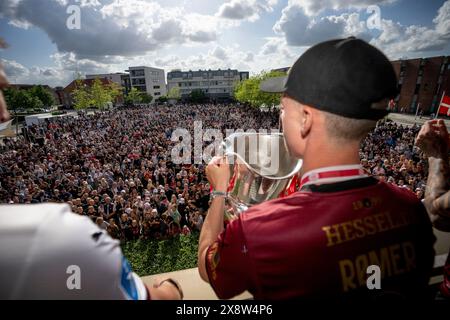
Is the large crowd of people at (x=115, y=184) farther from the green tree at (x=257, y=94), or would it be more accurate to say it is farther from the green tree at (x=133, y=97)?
the green tree at (x=133, y=97)

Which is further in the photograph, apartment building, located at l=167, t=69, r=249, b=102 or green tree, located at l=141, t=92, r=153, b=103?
apartment building, located at l=167, t=69, r=249, b=102

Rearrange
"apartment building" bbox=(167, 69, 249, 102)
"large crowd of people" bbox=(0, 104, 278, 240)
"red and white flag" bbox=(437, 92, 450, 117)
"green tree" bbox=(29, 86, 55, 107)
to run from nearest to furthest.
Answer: "red and white flag" bbox=(437, 92, 450, 117) → "large crowd of people" bbox=(0, 104, 278, 240) → "green tree" bbox=(29, 86, 55, 107) → "apartment building" bbox=(167, 69, 249, 102)

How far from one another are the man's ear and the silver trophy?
0.51 meters

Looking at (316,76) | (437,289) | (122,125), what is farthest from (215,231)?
(122,125)

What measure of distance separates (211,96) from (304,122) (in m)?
98.7

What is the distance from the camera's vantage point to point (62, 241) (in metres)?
0.72

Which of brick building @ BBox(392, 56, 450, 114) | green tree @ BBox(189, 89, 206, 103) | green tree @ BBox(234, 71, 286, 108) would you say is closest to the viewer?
brick building @ BBox(392, 56, 450, 114)

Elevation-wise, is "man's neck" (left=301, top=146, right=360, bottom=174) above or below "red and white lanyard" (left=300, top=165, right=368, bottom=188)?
above

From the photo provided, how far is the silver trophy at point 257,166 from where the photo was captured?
161cm

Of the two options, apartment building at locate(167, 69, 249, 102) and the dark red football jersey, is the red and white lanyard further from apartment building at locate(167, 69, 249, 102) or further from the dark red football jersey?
apartment building at locate(167, 69, 249, 102)

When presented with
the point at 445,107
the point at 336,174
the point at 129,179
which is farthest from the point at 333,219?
the point at 129,179

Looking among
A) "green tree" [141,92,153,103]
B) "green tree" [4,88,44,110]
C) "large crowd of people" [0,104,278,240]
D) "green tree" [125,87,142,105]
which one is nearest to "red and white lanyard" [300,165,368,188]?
"large crowd of people" [0,104,278,240]

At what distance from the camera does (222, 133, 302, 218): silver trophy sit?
5.27 feet
